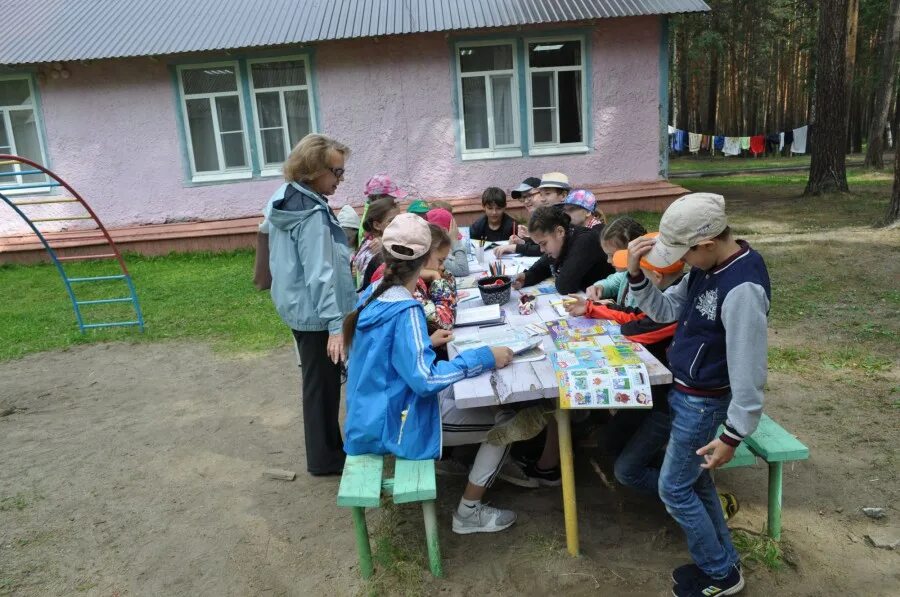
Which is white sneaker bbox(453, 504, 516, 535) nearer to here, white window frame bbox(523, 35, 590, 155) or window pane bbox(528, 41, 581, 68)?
white window frame bbox(523, 35, 590, 155)

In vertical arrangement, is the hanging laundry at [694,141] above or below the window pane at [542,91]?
below

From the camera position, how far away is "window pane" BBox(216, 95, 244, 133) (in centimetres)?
1163

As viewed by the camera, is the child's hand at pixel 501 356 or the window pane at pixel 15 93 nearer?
the child's hand at pixel 501 356

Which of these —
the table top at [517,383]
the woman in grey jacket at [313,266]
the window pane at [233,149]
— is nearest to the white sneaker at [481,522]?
the table top at [517,383]

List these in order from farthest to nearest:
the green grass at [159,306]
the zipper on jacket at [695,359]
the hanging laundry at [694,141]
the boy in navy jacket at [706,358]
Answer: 1. the hanging laundry at [694,141]
2. the green grass at [159,306]
3. the zipper on jacket at [695,359]
4. the boy in navy jacket at [706,358]

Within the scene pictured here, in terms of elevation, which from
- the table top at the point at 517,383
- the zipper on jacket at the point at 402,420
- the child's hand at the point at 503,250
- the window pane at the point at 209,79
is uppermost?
the window pane at the point at 209,79

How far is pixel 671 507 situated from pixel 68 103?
12.2 meters

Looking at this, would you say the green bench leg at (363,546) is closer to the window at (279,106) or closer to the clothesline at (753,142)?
the window at (279,106)

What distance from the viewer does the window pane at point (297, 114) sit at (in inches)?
452

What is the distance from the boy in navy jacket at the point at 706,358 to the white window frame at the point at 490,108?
9245mm

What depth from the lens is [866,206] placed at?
1141cm

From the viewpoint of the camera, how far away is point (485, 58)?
11328 mm

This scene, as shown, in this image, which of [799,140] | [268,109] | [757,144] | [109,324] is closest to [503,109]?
[268,109]

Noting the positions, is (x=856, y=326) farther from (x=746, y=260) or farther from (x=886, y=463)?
(x=746, y=260)
